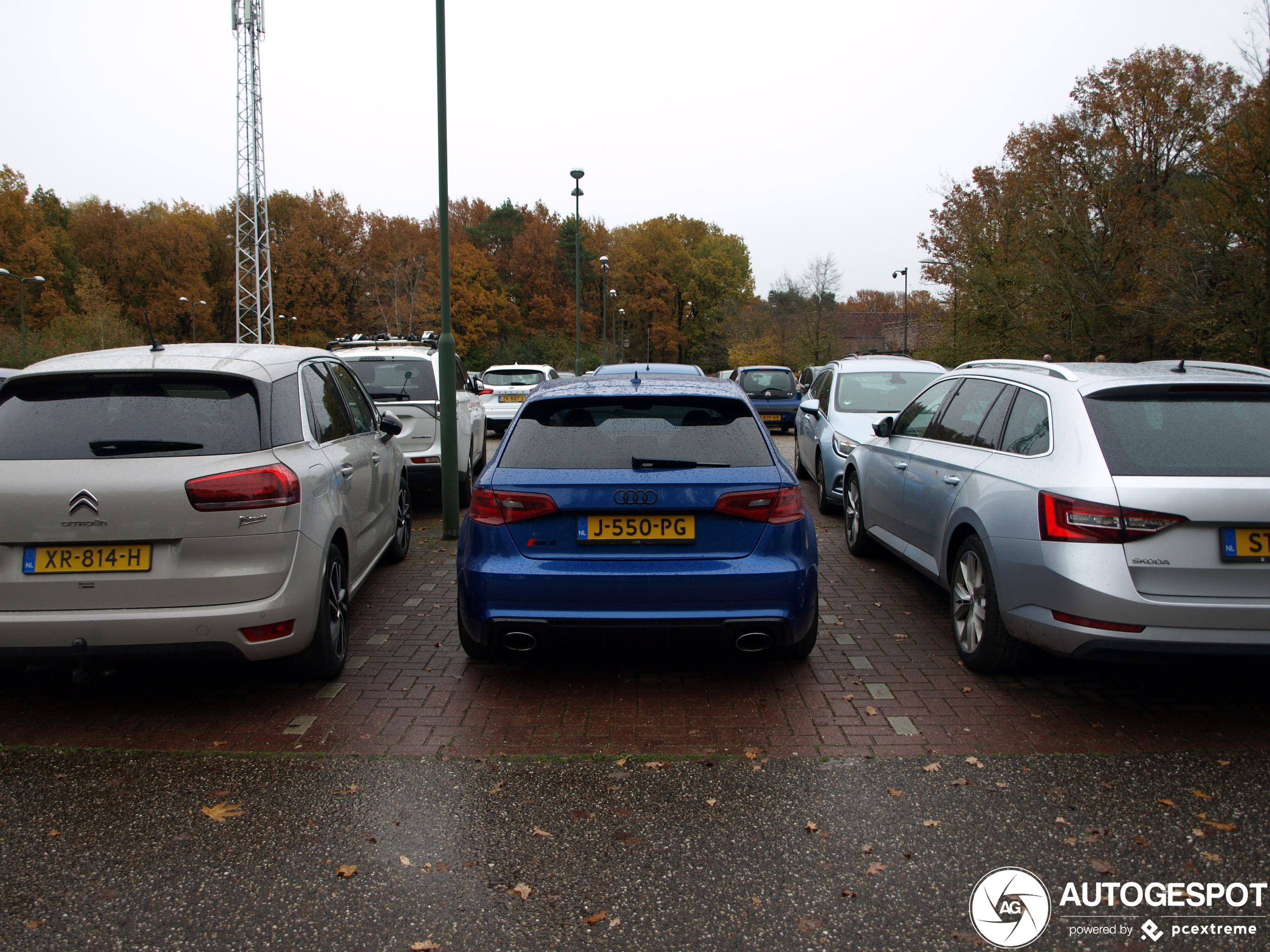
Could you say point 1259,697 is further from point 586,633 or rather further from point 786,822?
point 586,633

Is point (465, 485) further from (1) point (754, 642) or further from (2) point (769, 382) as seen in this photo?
(2) point (769, 382)

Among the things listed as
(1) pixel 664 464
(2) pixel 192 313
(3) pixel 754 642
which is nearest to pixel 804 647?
(3) pixel 754 642

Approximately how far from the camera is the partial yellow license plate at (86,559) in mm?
3820

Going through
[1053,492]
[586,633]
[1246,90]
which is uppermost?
[1246,90]

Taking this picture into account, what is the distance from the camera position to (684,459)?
4.24 metres

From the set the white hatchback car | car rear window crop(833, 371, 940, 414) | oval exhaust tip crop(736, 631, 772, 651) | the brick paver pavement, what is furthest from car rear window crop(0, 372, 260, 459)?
the white hatchback car

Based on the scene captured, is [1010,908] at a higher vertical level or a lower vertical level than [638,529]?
lower

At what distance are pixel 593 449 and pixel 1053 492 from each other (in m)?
2.03

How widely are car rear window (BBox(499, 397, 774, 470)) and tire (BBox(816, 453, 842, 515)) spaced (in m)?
5.32

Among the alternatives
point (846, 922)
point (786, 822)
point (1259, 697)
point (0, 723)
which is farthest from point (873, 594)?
point (0, 723)

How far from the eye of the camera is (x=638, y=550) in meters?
4.16

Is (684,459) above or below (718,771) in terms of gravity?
above

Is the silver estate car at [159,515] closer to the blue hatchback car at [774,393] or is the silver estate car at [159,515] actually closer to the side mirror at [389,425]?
the side mirror at [389,425]

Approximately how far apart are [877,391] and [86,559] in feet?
27.0
